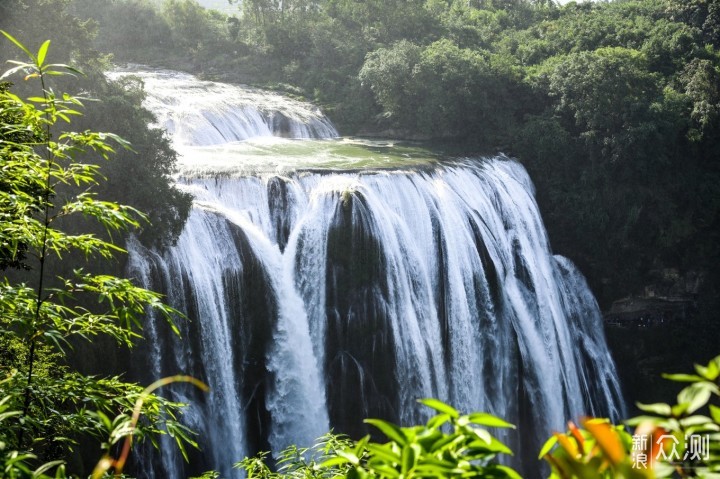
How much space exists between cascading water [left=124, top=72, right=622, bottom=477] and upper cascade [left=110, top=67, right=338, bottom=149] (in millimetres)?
1227

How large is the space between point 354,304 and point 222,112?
1288cm

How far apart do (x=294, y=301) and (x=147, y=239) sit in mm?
4082

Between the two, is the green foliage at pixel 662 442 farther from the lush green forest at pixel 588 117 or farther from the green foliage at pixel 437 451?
the lush green forest at pixel 588 117

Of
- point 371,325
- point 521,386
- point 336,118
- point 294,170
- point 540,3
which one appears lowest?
point 521,386

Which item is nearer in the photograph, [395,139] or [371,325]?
[371,325]

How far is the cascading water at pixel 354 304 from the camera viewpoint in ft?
54.5

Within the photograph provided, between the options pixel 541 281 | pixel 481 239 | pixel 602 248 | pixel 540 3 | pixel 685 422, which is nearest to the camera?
pixel 685 422

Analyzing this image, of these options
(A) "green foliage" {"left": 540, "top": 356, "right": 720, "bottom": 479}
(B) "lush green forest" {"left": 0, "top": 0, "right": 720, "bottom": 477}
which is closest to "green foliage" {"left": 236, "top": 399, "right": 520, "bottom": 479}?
(A) "green foliage" {"left": 540, "top": 356, "right": 720, "bottom": 479}

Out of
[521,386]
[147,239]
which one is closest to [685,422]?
[147,239]

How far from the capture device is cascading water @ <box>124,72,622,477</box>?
16.6m

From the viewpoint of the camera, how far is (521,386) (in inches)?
874

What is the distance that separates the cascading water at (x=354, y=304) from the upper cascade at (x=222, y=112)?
123 cm

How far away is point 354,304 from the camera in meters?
18.9

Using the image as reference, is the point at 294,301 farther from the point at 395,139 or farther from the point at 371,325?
the point at 395,139
